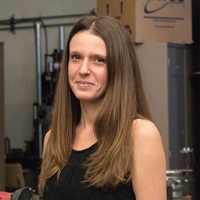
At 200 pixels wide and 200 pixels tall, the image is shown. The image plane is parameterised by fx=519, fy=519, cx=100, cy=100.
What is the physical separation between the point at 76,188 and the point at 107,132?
0.55 feet

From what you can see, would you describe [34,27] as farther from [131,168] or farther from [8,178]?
[131,168]

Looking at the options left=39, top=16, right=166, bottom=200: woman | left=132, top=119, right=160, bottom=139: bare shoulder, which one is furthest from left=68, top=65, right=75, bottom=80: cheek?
left=132, top=119, right=160, bottom=139: bare shoulder

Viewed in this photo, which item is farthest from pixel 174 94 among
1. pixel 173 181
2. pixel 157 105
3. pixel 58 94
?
pixel 58 94

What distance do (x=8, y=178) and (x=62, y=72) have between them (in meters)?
2.82

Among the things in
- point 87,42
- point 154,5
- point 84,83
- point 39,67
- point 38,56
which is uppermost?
point 154,5

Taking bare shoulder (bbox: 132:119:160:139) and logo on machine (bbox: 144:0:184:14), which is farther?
logo on machine (bbox: 144:0:184:14)

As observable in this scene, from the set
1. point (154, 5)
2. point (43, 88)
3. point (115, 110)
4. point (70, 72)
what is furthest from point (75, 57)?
point (43, 88)

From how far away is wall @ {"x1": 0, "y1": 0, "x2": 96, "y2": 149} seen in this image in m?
4.83

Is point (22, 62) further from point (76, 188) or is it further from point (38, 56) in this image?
point (76, 188)

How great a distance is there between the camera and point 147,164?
1.32m

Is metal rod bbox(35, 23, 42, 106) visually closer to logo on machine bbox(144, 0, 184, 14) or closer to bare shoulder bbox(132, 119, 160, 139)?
logo on machine bbox(144, 0, 184, 14)

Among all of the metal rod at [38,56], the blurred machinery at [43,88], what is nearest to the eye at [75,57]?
the blurred machinery at [43,88]

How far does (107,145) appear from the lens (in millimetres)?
1371

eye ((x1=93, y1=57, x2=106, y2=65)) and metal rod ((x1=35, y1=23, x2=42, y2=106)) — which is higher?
metal rod ((x1=35, y1=23, x2=42, y2=106))
